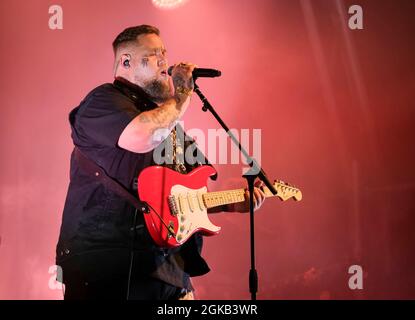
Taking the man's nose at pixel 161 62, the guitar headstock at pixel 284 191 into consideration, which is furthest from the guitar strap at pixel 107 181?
the guitar headstock at pixel 284 191

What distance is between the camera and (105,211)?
7.14ft

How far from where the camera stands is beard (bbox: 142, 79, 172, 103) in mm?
2475

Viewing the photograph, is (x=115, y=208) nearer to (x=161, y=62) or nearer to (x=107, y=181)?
(x=107, y=181)

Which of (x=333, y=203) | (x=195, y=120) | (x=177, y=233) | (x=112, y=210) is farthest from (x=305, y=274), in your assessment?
(x=112, y=210)

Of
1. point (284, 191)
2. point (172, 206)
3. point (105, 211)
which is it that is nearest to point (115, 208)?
point (105, 211)

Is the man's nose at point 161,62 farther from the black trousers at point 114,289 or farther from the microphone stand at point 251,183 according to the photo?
the black trousers at point 114,289

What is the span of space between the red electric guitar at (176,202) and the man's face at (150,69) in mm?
395

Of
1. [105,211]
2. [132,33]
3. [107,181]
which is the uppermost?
[132,33]

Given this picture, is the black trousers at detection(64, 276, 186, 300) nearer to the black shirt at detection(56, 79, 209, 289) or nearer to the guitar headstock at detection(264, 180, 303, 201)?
the black shirt at detection(56, 79, 209, 289)

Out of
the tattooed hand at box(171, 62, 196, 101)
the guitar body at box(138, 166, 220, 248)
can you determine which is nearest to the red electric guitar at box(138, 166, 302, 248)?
the guitar body at box(138, 166, 220, 248)

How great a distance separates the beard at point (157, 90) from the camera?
2475 millimetres

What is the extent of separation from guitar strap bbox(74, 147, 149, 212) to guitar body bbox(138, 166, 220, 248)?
41 millimetres

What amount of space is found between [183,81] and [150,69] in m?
0.28
